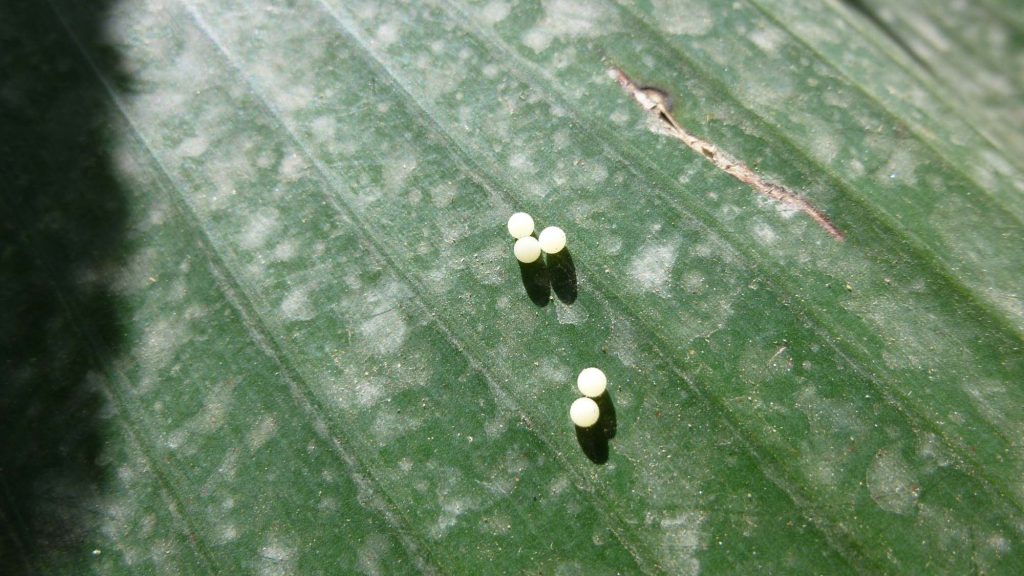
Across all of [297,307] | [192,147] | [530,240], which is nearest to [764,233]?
[530,240]

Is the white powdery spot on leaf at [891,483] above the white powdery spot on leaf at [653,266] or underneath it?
underneath

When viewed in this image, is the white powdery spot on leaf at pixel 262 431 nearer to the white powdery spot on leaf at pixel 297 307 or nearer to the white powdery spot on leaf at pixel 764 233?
the white powdery spot on leaf at pixel 297 307

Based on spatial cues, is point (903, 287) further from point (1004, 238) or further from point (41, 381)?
point (41, 381)

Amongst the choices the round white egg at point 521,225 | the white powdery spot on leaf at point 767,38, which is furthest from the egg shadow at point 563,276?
the white powdery spot on leaf at point 767,38

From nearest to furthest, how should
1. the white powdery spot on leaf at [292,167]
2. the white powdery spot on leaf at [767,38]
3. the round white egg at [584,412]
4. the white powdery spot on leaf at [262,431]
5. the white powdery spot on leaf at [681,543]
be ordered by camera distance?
the white powdery spot on leaf at [681,543] < the round white egg at [584,412] < the white powdery spot on leaf at [262,431] < the white powdery spot on leaf at [292,167] < the white powdery spot on leaf at [767,38]

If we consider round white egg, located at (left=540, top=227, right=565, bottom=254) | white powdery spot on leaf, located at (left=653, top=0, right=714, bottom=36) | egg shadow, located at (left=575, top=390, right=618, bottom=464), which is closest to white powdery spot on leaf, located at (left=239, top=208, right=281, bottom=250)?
round white egg, located at (left=540, top=227, right=565, bottom=254)

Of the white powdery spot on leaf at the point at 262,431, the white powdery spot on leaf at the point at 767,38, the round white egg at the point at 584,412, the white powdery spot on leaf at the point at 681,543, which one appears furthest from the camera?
the white powdery spot on leaf at the point at 767,38

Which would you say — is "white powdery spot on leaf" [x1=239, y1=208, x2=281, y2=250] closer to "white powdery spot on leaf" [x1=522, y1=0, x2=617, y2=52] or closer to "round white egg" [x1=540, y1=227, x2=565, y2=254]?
"round white egg" [x1=540, y1=227, x2=565, y2=254]

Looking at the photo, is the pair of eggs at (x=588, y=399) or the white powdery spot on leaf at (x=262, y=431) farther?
the white powdery spot on leaf at (x=262, y=431)
